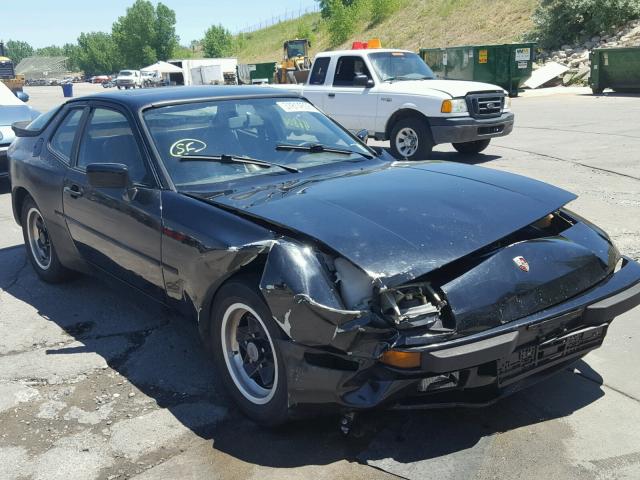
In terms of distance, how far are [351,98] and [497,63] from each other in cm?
1385

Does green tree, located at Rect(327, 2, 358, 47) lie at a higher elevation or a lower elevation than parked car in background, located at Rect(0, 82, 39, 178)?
higher

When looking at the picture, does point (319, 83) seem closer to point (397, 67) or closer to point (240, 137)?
point (397, 67)

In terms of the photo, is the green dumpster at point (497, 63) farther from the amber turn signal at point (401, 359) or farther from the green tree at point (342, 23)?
the green tree at point (342, 23)

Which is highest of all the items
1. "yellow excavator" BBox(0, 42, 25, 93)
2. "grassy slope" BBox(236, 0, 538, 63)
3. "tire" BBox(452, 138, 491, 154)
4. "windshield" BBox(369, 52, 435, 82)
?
"grassy slope" BBox(236, 0, 538, 63)

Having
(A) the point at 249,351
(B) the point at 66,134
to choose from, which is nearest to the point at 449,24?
(B) the point at 66,134

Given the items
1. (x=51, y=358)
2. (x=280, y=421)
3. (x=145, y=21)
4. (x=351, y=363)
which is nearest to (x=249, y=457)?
(x=280, y=421)

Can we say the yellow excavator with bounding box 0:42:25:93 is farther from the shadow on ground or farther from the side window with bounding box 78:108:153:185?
the shadow on ground

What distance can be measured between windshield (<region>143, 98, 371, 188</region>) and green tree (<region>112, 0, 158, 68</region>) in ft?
349

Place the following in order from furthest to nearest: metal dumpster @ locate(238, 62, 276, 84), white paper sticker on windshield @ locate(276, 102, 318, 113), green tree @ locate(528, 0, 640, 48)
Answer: metal dumpster @ locate(238, 62, 276, 84) < green tree @ locate(528, 0, 640, 48) < white paper sticker on windshield @ locate(276, 102, 318, 113)

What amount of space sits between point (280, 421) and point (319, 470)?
29 centimetres

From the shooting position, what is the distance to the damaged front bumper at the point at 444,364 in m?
2.68

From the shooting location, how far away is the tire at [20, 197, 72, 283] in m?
5.36

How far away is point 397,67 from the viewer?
1135 centimetres

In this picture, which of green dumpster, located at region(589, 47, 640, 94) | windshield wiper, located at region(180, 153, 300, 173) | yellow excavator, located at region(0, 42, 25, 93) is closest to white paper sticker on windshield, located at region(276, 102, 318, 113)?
windshield wiper, located at region(180, 153, 300, 173)
